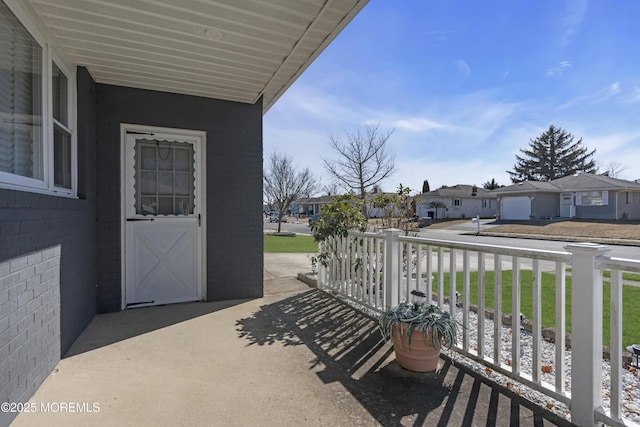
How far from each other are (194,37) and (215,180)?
6.12ft

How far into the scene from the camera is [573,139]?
3822cm

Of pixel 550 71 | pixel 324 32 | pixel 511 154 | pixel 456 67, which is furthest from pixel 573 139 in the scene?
pixel 324 32

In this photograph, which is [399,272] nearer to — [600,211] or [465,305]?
[465,305]

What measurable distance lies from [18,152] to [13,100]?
1.11 feet

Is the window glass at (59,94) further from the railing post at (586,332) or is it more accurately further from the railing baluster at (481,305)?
the railing post at (586,332)

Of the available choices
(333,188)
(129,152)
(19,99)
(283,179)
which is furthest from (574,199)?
(19,99)

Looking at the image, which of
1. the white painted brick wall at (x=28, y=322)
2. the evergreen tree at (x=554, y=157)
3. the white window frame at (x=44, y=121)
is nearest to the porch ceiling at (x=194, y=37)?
the white window frame at (x=44, y=121)

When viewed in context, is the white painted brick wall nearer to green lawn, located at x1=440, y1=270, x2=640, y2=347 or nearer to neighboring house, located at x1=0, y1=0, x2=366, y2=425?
neighboring house, located at x1=0, y1=0, x2=366, y2=425

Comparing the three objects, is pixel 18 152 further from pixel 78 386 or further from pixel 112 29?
pixel 78 386

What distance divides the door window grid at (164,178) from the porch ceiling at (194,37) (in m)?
0.77

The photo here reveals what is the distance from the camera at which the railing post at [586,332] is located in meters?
1.71

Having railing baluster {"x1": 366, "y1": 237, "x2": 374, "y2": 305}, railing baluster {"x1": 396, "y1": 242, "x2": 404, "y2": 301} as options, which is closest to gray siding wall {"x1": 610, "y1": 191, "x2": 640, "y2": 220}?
railing baluster {"x1": 366, "y1": 237, "x2": 374, "y2": 305}

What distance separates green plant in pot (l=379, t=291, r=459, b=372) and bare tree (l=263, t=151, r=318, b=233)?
16842 mm

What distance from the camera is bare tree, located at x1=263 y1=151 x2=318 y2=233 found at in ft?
61.9
